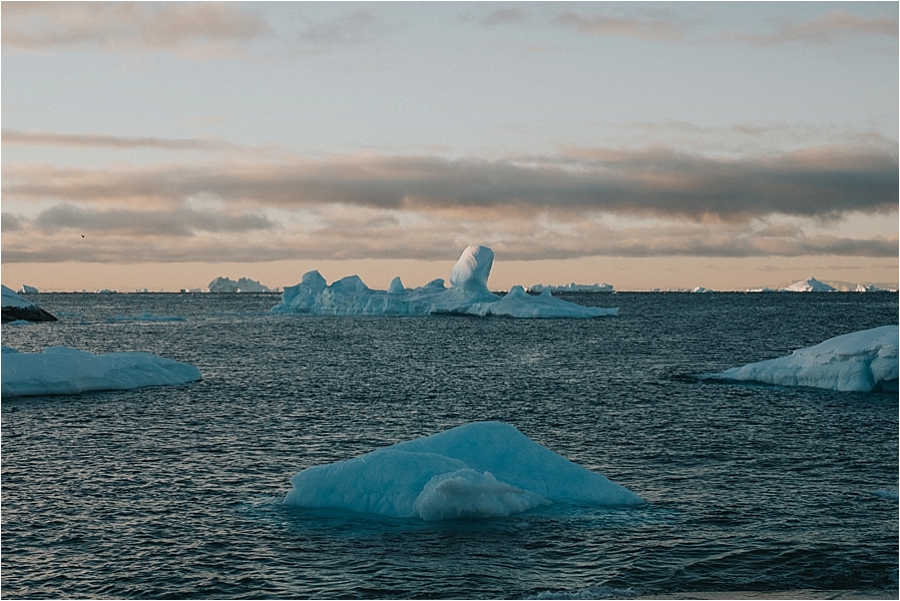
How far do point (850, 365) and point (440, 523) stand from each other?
32611mm

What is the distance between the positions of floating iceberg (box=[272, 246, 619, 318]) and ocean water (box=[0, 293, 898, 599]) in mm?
86723

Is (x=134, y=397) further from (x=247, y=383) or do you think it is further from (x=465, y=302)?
(x=465, y=302)

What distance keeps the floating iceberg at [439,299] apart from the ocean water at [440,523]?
86723 millimetres

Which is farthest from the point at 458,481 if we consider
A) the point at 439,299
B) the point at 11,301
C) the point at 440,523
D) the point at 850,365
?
the point at 439,299

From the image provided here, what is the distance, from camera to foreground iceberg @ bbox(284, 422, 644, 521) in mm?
20078

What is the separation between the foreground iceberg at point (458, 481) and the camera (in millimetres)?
20078

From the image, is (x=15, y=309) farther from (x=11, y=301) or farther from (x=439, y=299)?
(x=439, y=299)

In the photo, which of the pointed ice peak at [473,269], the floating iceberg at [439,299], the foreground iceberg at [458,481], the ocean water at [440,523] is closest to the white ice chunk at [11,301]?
the floating iceberg at [439,299]

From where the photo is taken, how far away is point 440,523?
19.8 meters

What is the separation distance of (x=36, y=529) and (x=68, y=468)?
22.7ft

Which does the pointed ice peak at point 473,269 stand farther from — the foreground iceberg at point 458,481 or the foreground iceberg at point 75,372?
the foreground iceberg at point 458,481

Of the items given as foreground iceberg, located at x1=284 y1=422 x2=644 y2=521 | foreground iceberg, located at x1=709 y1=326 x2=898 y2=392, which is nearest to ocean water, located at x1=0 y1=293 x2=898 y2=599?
foreground iceberg, located at x1=284 y1=422 x2=644 y2=521

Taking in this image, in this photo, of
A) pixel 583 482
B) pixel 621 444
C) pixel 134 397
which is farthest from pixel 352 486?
pixel 134 397

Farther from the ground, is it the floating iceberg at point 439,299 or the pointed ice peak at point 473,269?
the pointed ice peak at point 473,269
